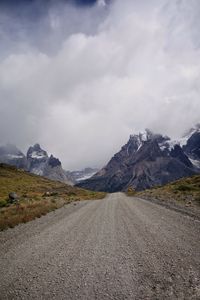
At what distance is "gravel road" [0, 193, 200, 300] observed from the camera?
6117mm

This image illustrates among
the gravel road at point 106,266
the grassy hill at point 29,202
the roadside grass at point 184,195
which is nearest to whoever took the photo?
the gravel road at point 106,266

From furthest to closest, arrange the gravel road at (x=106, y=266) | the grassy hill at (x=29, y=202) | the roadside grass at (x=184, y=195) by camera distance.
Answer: the roadside grass at (x=184, y=195)
the grassy hill at (x=29, y=202)
the gravel road at (x=106, y=266)

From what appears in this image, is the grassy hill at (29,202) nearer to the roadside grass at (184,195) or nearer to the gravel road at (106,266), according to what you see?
the gravel road at (106,266)

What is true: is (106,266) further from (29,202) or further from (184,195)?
(29,202)

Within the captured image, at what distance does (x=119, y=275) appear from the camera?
705 cm

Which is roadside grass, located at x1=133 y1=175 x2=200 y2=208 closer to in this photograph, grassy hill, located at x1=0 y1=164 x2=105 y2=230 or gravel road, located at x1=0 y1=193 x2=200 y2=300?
gravel road, located at x1=0 y1=193 x2=200 y2=300

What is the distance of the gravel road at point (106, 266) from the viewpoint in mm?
6117

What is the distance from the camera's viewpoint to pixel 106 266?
7871 millimetres

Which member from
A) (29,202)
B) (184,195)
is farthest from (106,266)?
(29,202)

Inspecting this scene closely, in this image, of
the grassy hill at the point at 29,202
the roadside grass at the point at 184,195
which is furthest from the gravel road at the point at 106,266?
the roadside grass at the point at 184,195

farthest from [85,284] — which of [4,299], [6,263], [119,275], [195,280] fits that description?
[6,263]

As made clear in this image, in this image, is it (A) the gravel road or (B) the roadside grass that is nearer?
(A) the gravel road

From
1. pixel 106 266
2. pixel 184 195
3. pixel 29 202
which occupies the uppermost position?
pixel 184 195

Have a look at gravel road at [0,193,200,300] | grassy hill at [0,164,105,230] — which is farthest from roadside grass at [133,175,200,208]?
grassy hill at [0,164,105,230]
